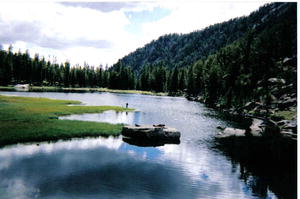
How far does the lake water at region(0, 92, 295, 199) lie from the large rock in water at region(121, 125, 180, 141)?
4.27 m

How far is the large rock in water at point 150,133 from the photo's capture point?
3731 cm

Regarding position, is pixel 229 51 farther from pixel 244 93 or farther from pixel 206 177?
pixel 206 177

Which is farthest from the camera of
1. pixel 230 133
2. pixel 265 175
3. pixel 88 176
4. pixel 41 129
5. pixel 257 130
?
pixel 257 130

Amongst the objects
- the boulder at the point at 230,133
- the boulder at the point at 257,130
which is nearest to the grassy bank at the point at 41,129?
the boulder at the point at 230,133

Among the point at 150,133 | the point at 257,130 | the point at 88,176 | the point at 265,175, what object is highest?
the point at 150,133

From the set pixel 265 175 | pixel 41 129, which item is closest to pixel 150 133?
pixel 41 129

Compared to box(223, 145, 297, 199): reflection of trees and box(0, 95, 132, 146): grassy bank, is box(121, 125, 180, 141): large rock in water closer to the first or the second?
box(0, 95, 132, 146): grassy bank

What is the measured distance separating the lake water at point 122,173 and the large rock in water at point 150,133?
168 inches

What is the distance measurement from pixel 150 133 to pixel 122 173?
1431 centimetres

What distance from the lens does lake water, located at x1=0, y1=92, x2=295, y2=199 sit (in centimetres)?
1973

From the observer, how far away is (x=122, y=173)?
77.2 feet

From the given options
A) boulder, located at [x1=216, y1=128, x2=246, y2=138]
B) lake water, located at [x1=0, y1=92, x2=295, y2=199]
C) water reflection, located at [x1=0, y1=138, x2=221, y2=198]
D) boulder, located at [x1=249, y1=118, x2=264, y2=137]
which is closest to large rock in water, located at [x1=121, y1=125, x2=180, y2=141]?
lake water, located at [x1=0, y1=92, x2=295, y2=199]

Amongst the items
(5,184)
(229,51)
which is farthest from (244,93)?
(5,184)

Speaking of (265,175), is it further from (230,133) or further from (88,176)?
(230,133)
